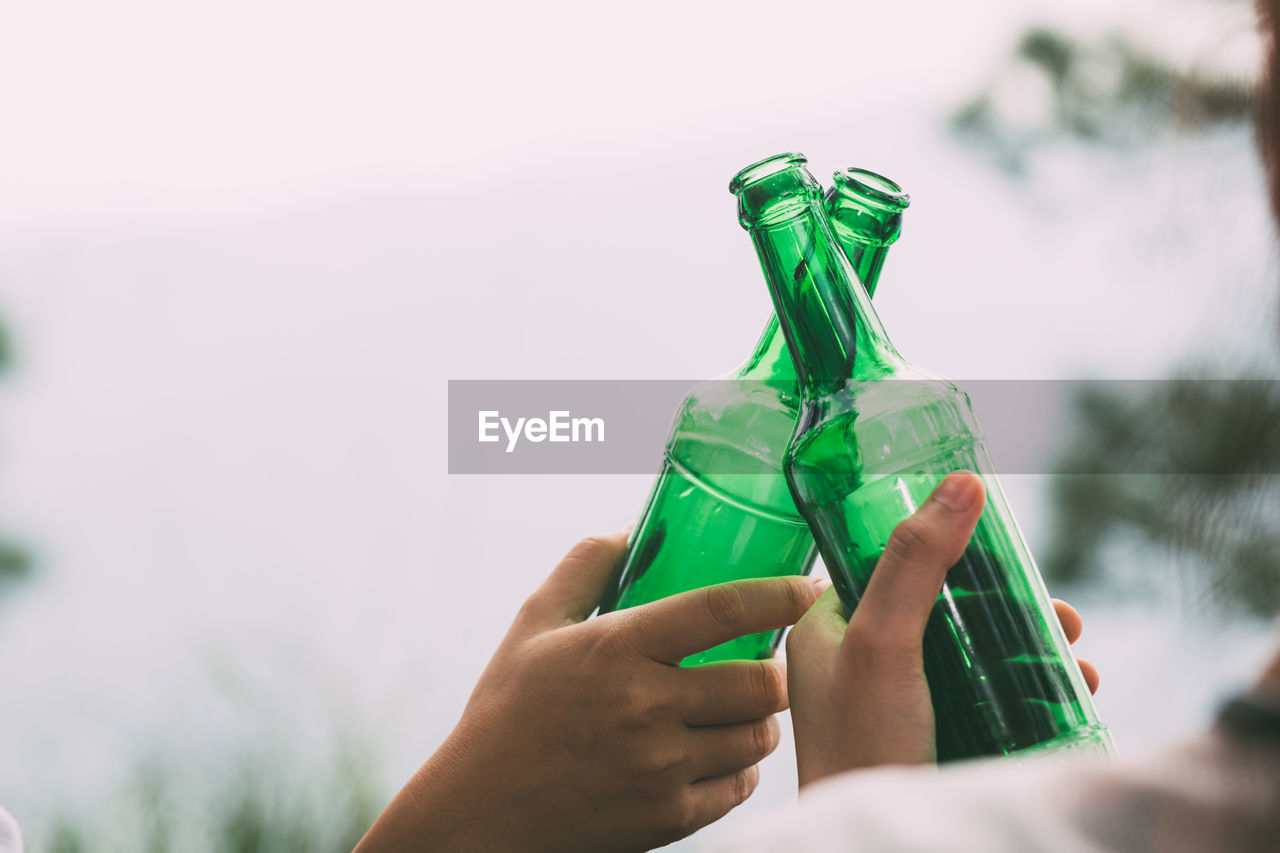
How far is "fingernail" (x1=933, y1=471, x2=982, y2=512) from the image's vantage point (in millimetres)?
326

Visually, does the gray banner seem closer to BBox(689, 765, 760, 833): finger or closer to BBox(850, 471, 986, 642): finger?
BBox(689, 765, 760, 833): finger

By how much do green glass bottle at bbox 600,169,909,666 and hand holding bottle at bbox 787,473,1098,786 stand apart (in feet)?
0.38

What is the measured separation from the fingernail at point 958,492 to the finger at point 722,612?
104 millimetres

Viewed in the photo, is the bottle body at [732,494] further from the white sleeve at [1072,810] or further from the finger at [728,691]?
the white sleeve at [1072,810]

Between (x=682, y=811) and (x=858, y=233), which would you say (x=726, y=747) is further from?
(x=858, y=233)

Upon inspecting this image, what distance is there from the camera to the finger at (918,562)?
12.7 inches

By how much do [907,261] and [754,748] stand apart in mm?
667

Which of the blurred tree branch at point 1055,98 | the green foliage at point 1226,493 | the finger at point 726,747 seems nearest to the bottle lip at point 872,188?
the green foliage at point 1226,493

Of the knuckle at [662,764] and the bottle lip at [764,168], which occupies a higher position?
the bottle lip at [764,168]

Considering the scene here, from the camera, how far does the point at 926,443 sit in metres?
0.37

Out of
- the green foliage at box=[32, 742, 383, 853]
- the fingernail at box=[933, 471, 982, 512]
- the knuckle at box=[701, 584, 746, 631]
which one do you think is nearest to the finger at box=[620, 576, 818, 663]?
the knuckle at box=[701, 584, 746, 631]

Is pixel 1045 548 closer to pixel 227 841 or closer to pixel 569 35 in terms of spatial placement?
pixel 569 35

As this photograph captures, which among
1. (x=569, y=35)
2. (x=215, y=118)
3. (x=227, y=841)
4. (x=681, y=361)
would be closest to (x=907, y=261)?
(x=681, y=361)

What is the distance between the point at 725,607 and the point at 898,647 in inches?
3.9
